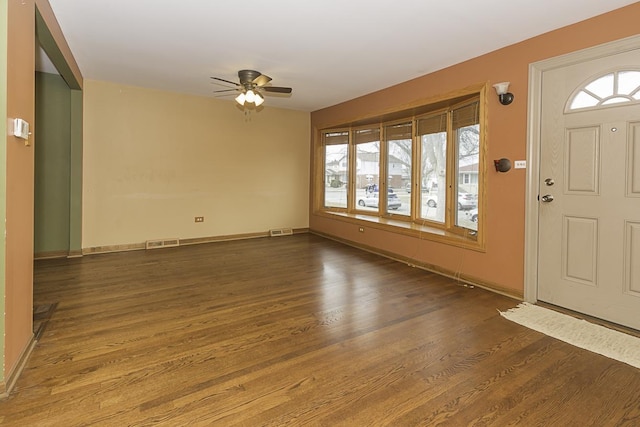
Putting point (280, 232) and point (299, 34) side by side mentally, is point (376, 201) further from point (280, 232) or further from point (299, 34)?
point (299, 34)

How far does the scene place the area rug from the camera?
2419 mm

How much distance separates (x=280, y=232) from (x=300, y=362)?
4.84 meters

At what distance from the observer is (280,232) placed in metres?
7.02

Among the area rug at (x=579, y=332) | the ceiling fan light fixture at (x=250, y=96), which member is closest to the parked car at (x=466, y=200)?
the area rug at (x=579, y=332)

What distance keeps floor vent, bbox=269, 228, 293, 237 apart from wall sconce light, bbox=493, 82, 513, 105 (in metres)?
4.67

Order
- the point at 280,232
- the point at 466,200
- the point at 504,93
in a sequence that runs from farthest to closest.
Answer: the point at 280,232
the point at 466,200
the point at 504,93

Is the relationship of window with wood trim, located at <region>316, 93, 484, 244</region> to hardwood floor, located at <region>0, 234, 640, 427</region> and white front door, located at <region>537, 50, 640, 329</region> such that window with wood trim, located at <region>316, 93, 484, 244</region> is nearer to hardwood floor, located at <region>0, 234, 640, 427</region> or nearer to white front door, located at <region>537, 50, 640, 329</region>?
white front door, located at <region>537, 50, 640, 329</region>

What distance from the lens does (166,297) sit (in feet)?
11.3

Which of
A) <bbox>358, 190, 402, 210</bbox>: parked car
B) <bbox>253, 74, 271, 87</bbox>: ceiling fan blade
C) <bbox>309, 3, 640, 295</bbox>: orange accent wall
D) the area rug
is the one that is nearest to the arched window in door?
<bbox>309, 3, 640, 295</bbox>: orange accent wall

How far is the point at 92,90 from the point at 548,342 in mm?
6443

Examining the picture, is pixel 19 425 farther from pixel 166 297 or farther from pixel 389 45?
pixel 389 45

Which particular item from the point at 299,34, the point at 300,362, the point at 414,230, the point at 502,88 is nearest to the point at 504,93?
the point at 502,88

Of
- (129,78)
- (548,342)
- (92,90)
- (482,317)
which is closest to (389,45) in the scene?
(482,317)

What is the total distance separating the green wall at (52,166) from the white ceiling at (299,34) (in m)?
0.66
